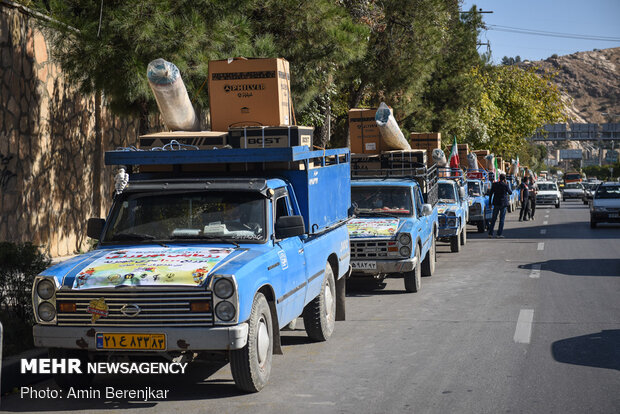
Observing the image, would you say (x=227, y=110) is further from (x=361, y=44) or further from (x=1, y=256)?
(x=361, y=44)

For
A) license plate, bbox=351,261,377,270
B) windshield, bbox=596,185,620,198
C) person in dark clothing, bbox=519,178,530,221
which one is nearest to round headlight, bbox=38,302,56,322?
license plate, bbox=351,261,377,270

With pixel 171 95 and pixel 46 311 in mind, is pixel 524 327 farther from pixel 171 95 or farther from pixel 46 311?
pixel 46 311

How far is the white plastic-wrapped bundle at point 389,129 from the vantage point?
62.5ft

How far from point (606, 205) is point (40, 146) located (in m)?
21.4

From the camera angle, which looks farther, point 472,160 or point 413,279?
point 472,160

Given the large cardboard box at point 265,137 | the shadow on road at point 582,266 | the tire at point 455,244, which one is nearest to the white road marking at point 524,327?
the large cardboard box at point 265,137

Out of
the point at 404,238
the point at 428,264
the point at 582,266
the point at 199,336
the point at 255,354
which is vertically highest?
the point at 199,336

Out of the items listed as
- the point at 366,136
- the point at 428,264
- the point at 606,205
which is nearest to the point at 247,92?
the point at 428,264

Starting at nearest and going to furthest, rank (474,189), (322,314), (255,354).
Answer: (255,354)
(322,314)
(474,189)

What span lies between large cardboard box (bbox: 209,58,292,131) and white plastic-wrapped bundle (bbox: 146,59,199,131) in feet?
1.15

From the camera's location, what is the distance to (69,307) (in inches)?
265

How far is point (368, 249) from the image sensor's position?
13.2 metres

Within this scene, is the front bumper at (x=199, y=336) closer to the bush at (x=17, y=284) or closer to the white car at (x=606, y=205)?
the bush at (x=17, y=284)

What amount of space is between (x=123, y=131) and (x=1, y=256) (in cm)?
1174
